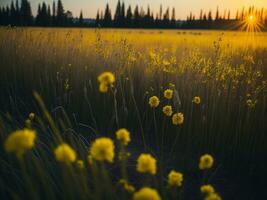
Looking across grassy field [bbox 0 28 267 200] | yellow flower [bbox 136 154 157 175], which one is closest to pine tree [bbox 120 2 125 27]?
grassy field [bbox 0 28 267 200]

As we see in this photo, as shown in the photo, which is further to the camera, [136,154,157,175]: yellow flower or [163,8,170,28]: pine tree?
[163,8,170,28]: pine tree

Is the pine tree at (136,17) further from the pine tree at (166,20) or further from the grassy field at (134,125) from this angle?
the grassy field at (134,125)

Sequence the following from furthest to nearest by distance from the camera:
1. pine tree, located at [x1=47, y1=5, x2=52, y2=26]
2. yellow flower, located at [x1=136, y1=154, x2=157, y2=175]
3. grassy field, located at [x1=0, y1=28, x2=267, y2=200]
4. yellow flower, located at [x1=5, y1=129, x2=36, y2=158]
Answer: pine tree, located at [x1=47, y1=5, x2=52, y2=26] < grassy field, located at [x1=0, y1=28, x2=267, y2=200] < yellow flower, located at [x1=136, y1=154, x2=157, y2=175] < yellow flower, located at [x1=5, y1=129, x2=36, y2=158]

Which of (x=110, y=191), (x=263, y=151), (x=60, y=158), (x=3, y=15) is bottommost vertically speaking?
(x=263, y=151)

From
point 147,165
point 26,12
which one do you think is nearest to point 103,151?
point 147,165

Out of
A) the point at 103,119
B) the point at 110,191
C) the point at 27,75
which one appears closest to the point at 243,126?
the point at 103,119

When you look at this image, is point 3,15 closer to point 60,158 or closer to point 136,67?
point 136,67

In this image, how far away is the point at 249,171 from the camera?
7.85 feet

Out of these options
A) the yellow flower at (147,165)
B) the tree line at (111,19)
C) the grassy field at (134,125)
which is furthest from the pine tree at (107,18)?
the yellow flower at (147,165)

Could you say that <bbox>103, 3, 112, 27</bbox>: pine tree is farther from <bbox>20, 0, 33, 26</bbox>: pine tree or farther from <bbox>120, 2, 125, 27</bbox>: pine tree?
<bbox>20, 0, 33, 26</bbox>: pine tree

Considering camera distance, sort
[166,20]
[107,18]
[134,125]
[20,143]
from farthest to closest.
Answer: [166,20] → [107,18] → [134,125] → [20,143]

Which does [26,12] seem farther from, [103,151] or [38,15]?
[103,151]

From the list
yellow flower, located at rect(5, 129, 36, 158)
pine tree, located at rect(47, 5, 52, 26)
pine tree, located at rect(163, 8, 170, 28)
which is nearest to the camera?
yellow flower, located at rect(5, 129, 36, 158)

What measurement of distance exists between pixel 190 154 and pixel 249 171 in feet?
1.52
